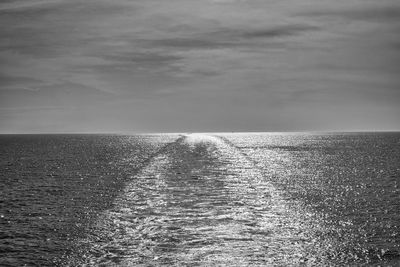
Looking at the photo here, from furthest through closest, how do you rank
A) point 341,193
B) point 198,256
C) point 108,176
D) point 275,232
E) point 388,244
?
point 108,176 → point 341,193 → point 275,232 → point 388,244 → point 198,256

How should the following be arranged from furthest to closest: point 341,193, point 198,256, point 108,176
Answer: point 108,176 → point 341,193 → point 198,256

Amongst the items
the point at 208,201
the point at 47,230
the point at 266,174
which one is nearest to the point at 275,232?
the point at 208,201

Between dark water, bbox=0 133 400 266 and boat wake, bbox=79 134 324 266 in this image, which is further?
dark water, bbox=0 133 400 266

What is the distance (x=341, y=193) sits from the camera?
48.3 meters

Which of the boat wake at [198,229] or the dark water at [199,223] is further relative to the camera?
the dark water at [199,223]

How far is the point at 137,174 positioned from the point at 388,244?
46.5m

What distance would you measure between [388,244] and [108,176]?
47587 mm

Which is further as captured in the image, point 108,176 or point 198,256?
point 108,176

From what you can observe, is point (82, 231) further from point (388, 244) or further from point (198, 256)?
point (388, 244)

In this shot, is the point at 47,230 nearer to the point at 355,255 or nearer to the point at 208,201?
the point at 208,201

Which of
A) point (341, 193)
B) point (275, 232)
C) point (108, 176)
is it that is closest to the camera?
point (275, 232)

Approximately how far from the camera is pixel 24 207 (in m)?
38.3

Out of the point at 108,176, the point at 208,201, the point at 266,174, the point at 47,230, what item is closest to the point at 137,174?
the point at 108,176

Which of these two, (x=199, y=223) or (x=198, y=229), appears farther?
(x=199, y=223)
